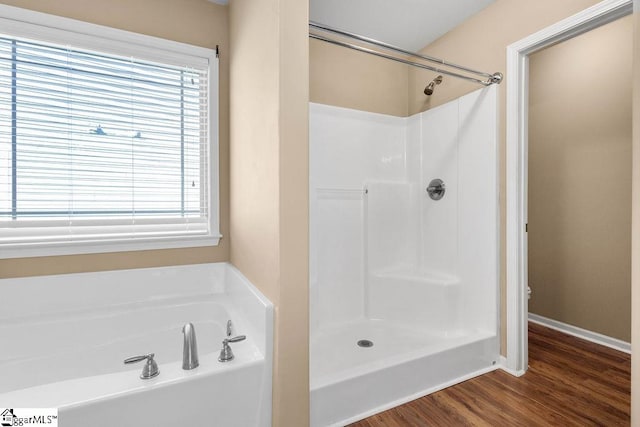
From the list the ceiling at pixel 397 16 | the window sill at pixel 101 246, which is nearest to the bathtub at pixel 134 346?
the window sill at pixel 101 246

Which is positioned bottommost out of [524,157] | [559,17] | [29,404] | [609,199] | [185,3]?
[29,404]

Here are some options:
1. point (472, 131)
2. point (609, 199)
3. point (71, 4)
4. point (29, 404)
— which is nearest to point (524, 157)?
point (472, 131)

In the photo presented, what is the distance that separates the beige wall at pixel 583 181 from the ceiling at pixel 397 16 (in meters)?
1.05

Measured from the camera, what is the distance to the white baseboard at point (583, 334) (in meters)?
2.22

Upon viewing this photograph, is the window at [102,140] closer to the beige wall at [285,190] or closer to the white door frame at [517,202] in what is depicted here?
the beige wall at [285,190]

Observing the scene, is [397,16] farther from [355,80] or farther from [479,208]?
[479,208]

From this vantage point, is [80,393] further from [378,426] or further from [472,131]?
[472,131]

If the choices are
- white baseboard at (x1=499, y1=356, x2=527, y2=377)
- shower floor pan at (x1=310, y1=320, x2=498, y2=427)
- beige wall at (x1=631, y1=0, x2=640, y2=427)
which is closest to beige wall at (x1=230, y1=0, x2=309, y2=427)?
shower floor pan at (x1=310, y1=320, x2=498, y2=427)

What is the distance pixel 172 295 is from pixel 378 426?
1.44 m

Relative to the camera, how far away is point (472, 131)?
7.08 feet

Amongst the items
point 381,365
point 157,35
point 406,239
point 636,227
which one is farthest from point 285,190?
point 406,239

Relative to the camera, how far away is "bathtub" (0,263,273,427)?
3.59 ft

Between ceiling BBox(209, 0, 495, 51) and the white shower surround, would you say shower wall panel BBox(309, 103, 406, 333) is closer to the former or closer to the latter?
the white shower surround

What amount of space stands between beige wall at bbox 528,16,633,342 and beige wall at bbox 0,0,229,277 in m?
2.68
